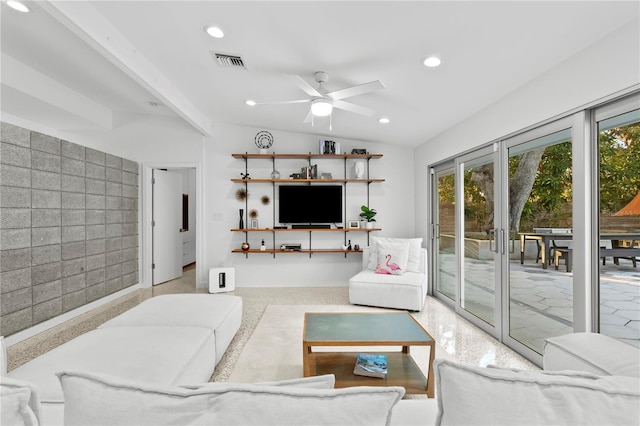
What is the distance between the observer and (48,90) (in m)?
3.71

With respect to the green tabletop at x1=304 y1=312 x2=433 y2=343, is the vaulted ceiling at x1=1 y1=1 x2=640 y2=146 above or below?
above

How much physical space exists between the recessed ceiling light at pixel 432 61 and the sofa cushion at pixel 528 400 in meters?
2.40

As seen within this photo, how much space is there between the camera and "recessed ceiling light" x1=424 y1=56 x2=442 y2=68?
2471 millimetres

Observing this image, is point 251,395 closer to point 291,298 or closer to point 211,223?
point 291,298

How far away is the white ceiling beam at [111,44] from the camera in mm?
2088

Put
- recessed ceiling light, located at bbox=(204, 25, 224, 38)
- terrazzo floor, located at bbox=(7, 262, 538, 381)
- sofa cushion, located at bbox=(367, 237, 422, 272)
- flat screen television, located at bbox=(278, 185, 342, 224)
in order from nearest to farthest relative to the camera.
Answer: recessed ceiling light, located at bbox=(204, 25, 224, 38)
terrazzo floor, located at bbox=(7, 262, 538, 381)
sofa cushion, located at bbox=(367, 237, 422, 272)
flat screen television, located at bbox=(278, 185, 342, 224)

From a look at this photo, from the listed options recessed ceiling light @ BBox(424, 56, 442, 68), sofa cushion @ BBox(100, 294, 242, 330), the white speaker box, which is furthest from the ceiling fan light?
the white speaker box

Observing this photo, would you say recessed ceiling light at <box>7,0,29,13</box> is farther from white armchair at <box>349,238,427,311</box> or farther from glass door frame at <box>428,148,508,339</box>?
glass door frame at <box>428,148,508,339</box>

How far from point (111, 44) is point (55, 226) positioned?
7.62ft

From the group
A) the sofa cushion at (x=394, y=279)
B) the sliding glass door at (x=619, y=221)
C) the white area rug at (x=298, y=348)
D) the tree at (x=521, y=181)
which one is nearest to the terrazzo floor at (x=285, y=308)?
A: the white area rug at (x=298, y=348)

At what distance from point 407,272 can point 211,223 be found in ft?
11.0

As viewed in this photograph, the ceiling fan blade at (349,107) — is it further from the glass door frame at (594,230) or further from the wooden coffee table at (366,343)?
the wooden coffee table at (366,343)

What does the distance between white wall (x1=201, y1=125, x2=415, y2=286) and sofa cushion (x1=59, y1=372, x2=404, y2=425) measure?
4.72 metres

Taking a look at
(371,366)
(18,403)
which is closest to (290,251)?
(371,366)
